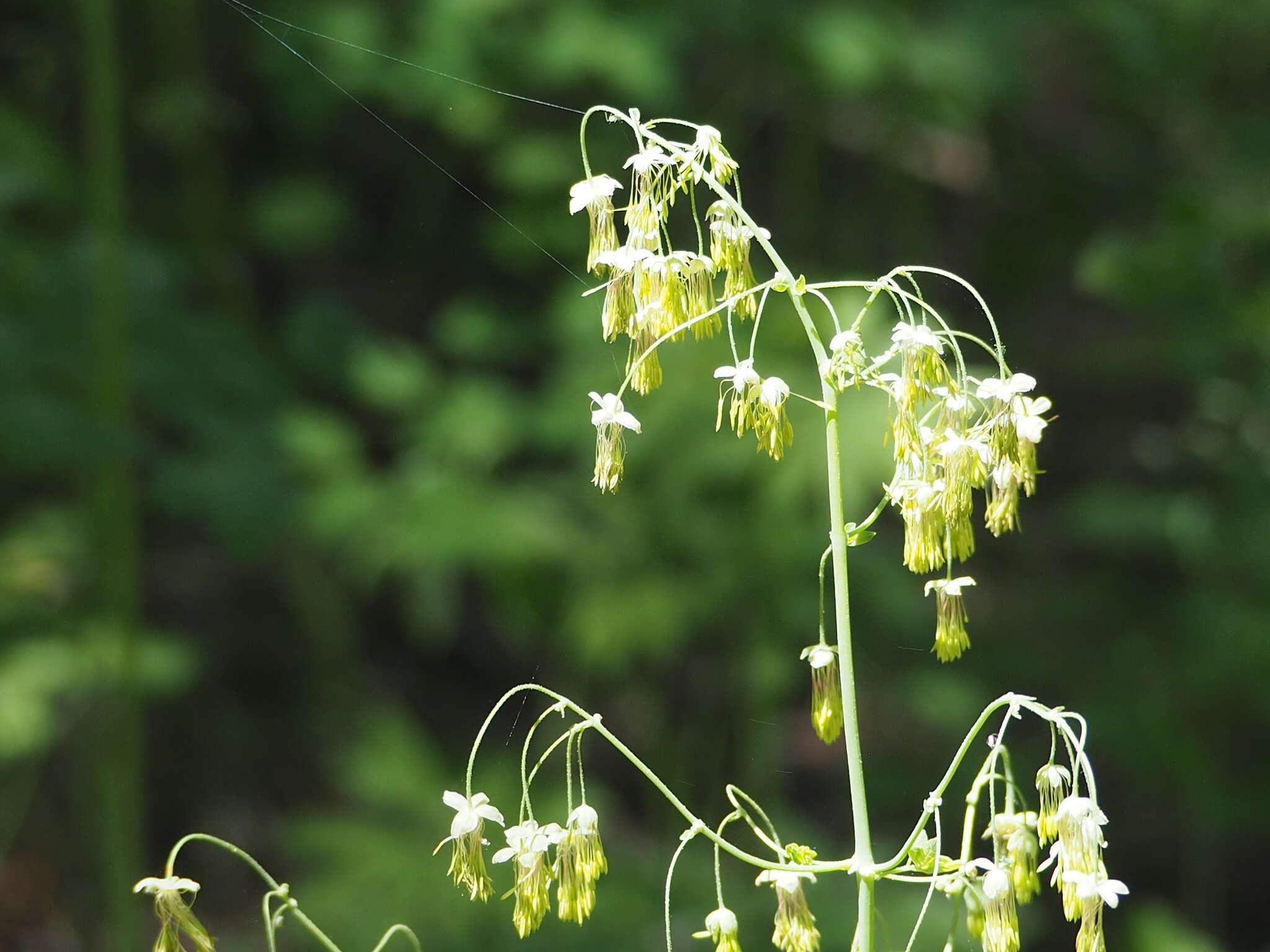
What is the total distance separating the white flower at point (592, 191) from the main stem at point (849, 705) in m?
0.20

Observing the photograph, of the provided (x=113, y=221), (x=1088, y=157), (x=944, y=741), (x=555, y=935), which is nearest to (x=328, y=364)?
(x=113, y=221)

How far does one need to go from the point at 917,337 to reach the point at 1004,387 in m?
0.06

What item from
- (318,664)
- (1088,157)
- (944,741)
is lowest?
(944,741)

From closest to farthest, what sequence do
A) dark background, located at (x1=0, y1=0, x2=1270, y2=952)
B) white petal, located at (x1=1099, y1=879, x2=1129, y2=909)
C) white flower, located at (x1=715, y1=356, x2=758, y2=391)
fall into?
1. white petal, located at (x1=1099, y1=879, x2=1129, y2=909)
2. white flower, located at (x1=715, y1=356, x2=758, y2=391)
3. dark background, located at (x1=0, y1=0, x2=1270, y2=952)

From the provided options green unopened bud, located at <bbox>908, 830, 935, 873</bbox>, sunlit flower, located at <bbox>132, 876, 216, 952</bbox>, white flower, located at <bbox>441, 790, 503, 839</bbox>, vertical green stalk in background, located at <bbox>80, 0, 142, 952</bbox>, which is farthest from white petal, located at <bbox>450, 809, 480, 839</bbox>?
vertical green stalk in background, located at <bbox>80, 0, 142, 952</bbox>

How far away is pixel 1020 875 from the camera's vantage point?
2.39ft

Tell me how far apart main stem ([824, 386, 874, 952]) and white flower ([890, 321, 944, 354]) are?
0.05m

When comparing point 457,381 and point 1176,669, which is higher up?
point 457,381

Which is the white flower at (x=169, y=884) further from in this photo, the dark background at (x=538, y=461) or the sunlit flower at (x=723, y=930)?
the dark background at (x=538, y=461)

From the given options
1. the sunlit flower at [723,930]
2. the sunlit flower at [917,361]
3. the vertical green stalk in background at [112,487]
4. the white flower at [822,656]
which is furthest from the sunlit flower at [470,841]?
the vertical green stalk in background at [112,487]

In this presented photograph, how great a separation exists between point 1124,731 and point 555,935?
1564 mm

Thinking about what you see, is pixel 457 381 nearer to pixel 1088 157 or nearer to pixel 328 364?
pixel 328 364

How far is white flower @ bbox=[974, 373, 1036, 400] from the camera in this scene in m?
0.74

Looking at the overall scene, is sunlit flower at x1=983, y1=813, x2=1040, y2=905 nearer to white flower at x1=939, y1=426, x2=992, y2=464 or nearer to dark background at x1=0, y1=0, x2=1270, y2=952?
white flower at x1=939, y1=426, x2=992, y2=464
